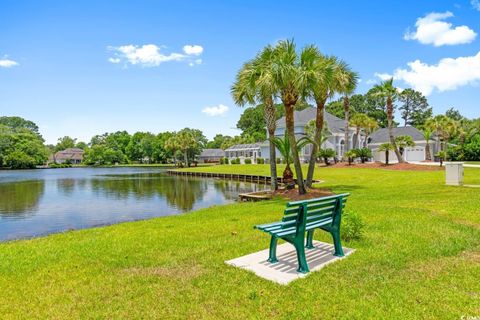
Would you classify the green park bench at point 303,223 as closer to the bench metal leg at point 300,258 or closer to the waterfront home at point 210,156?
the bench metal leg at point 300,258

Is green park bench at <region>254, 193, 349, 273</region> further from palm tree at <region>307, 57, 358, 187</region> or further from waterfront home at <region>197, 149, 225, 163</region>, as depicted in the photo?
waterfront home at <region>197, 149, 225, 163</region>

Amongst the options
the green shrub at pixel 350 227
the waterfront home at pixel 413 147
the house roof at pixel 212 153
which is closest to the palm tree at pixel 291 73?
the green shrub at pixel 350 227

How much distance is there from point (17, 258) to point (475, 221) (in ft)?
34.2

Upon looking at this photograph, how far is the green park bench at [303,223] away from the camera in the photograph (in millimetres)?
5078

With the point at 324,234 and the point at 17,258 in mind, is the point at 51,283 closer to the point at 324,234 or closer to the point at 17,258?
the point at 17,258

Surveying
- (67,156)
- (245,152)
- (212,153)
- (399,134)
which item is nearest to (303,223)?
(399,134)

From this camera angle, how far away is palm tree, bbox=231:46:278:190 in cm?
1449

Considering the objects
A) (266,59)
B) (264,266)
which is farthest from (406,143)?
(264,266)

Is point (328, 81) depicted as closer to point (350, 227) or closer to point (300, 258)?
point (350, 227)

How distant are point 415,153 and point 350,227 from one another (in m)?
47.2

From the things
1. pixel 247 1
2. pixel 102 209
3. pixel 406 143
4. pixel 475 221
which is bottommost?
pixel 102 209

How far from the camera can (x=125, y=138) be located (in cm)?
11131

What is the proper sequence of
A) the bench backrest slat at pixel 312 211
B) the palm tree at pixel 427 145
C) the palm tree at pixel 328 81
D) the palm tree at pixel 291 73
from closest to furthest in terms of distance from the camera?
1. the bench backrest slat at pixel 312 211
2. the palm tree at pixel 291 73
3. the palm tree at pixel 328 81
4. the palm tree at pixel 427 145

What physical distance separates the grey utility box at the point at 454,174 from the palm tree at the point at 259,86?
8994 mm
